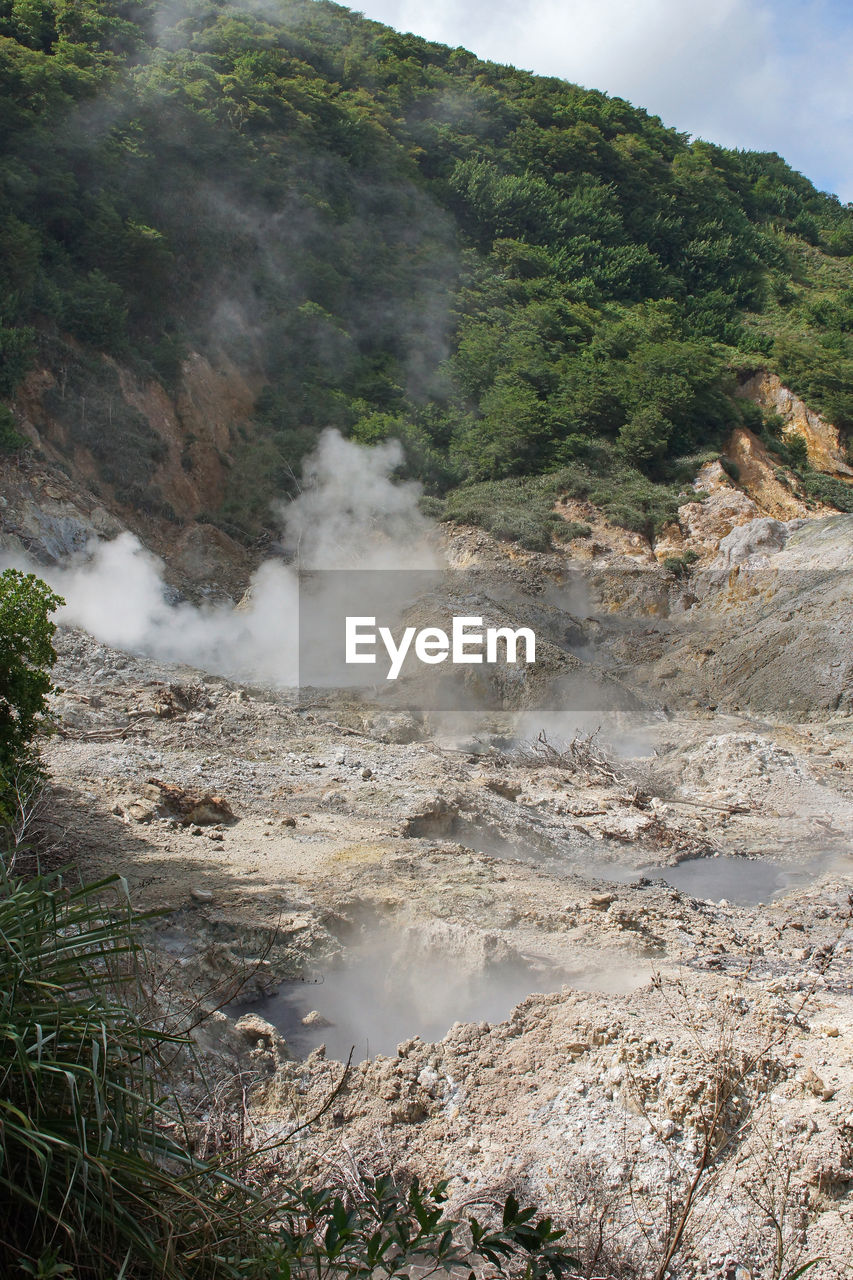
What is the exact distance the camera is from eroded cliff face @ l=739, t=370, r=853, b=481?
25489mm

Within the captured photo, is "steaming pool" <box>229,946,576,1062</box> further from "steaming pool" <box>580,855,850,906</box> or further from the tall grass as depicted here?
"steaming pool" <box>580,855,850,906</box>

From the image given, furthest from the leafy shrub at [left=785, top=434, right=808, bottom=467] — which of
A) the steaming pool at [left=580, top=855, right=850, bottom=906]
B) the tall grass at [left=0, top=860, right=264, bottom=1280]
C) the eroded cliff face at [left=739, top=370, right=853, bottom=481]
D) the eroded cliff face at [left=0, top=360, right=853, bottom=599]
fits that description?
the tall grass at [left=0, top=860, right=264, bottom=1280]

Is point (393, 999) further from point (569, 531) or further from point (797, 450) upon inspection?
point (797, 450)

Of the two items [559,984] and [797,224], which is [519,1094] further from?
[797,224]

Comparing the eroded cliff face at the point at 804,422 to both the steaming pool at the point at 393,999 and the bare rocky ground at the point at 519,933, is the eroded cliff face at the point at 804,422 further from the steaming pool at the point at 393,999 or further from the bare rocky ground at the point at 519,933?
the steaming pool at the point at 393,999

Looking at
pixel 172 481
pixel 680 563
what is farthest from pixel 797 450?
pixel 172 481

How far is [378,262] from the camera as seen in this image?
2908 centimetres

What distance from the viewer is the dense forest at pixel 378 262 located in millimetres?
21469

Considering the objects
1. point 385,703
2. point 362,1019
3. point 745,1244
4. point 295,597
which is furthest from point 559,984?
point 295,597

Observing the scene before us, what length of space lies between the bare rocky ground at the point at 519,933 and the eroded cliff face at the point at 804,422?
40.6 feet

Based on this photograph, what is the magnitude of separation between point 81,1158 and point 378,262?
1164 inches

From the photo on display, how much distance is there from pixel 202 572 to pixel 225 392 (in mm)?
6070

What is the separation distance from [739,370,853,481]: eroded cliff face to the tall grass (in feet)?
84.9

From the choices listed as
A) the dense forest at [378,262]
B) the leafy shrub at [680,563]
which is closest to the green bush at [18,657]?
the dense forest at [378,262]
